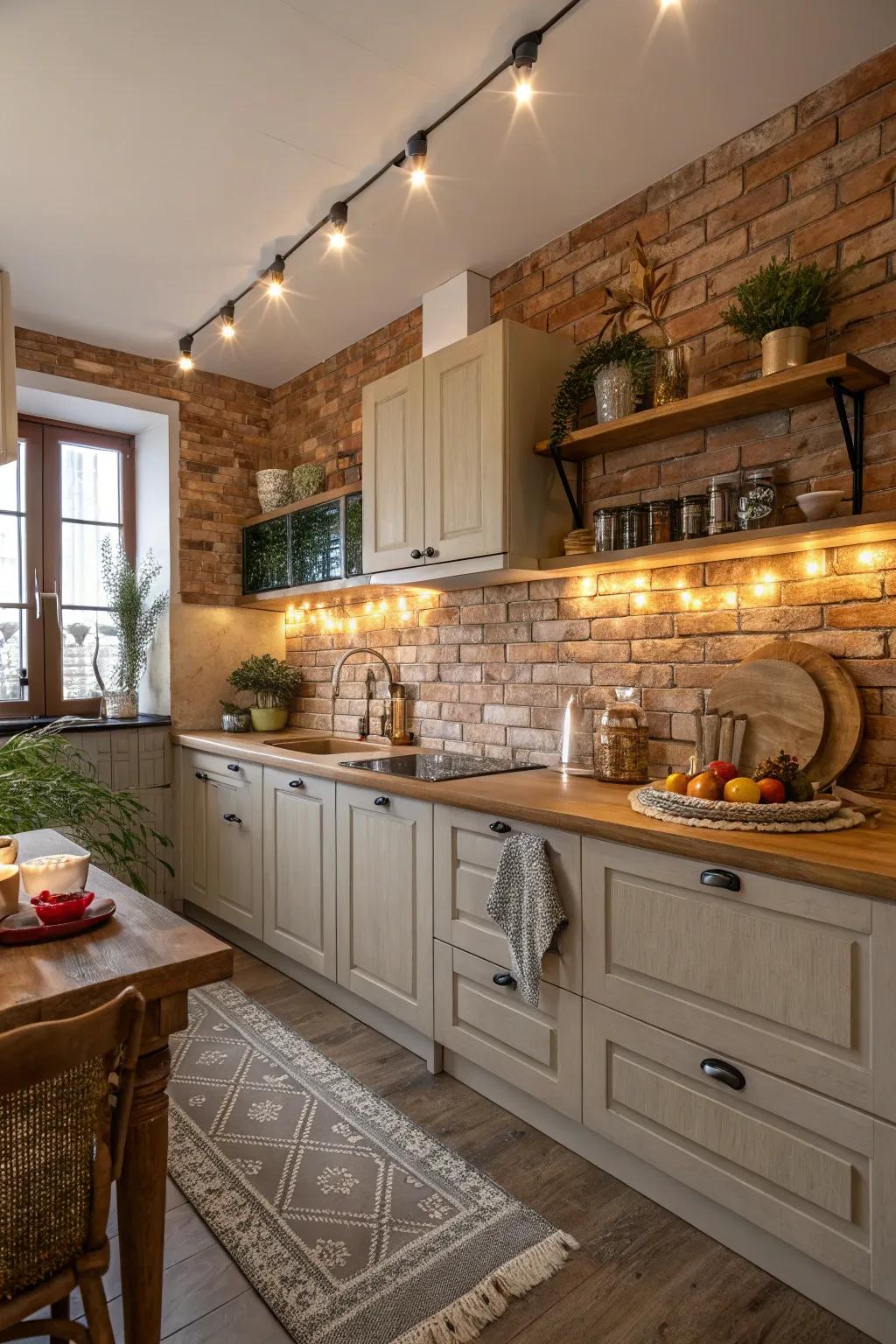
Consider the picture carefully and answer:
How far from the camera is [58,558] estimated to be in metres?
4.08

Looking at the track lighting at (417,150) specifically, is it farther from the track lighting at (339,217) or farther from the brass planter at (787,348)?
the brass planter at (787,348)

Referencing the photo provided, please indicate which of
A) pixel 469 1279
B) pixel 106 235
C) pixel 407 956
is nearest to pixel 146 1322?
pixel 469 1279

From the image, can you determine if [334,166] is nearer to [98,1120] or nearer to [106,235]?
[106,235]

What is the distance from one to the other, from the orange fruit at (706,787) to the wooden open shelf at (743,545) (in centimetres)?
62

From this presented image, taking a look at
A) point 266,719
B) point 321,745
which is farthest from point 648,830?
point 266,719

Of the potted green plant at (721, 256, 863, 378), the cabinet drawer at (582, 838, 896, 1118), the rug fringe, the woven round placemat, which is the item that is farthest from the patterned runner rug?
the potted green plant at (721, 256, 863, 378)

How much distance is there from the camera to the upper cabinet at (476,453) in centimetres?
255

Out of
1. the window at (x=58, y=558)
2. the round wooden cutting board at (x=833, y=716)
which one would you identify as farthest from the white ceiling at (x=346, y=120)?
the round wooden cutting board at (x=833, y=716)

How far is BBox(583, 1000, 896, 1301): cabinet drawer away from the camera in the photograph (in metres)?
1.41

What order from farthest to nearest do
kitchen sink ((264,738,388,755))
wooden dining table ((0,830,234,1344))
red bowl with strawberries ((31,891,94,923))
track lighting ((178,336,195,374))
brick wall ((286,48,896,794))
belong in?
track lighting ((178,336,195,374)) < kitchen sink ((264,738,388,755)) < brick wall ((286,48,896,794)) < red bowl with strawberries ((31,891,94,923)) < wooden dining table ((0,830,234,1344))

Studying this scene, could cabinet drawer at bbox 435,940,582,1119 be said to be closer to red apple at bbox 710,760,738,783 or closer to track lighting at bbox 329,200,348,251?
red apple at bbox 710,760,738,783

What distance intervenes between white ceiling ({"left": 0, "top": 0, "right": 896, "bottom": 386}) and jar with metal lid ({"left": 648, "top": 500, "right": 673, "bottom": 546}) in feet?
3.55

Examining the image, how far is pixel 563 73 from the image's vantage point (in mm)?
2090

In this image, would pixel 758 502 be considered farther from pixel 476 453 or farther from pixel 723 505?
pixel 476 453
